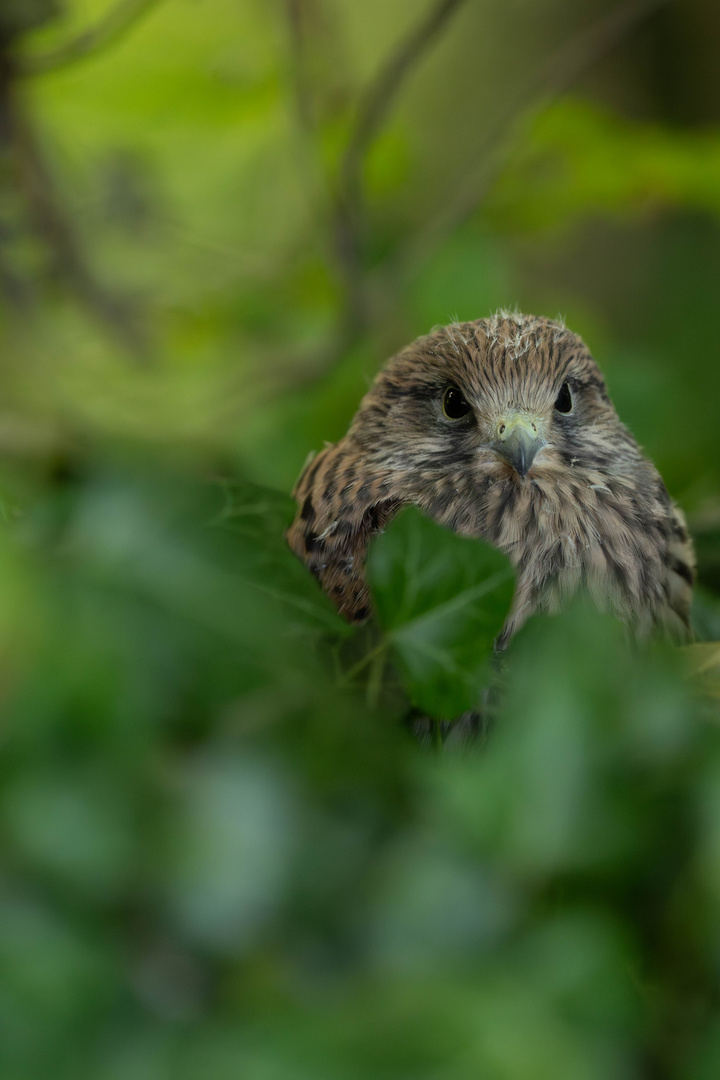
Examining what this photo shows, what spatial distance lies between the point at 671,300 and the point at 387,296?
31.8 inches

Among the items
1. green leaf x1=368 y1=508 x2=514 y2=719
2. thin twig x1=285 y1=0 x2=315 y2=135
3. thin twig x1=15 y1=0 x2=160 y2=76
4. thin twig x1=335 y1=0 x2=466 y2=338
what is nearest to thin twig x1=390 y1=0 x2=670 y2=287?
thin twig x1=335 y1=0 x2=466 y2=338

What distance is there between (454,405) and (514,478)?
0.64 feet

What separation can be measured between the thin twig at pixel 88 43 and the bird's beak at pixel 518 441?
2.91 feet

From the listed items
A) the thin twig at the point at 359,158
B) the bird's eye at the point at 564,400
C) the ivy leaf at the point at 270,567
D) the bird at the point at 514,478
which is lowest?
the ivy leaf at the point at 270,567

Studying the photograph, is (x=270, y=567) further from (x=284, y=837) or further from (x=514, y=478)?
(x=514, y=478)

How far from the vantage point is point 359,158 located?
5.40ft

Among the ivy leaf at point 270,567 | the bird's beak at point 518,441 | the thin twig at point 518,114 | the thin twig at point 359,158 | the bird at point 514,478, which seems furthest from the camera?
the thin twig at point 518,114

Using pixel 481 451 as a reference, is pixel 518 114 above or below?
above

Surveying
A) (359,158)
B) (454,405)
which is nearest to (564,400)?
(454,405)

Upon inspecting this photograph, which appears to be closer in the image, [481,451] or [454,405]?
[481,451]

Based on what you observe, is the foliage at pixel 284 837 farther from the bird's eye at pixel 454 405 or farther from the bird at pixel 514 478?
the bird's eye at pixel 454 405

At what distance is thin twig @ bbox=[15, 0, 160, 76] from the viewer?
1629 mm

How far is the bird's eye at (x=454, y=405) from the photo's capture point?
142 cm

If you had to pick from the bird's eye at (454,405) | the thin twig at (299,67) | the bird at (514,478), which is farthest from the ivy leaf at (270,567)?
the thin twig at (299,67)
